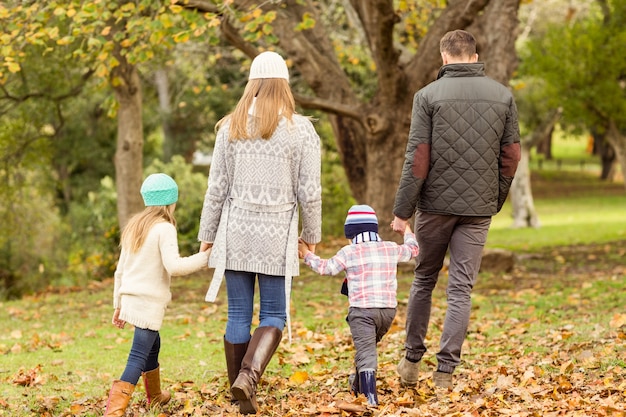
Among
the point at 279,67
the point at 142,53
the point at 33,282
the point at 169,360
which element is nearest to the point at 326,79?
the point at 142,53

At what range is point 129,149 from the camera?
14.6 meters

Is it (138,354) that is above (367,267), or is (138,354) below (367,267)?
below

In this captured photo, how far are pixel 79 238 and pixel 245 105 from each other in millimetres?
17554

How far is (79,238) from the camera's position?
21578mm

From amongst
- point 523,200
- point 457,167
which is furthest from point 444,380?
point 523,200

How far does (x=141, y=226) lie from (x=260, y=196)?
0.74m

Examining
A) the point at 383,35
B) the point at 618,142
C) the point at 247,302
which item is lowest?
the point at 247,302

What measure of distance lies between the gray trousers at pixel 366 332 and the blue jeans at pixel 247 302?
459 millimetres

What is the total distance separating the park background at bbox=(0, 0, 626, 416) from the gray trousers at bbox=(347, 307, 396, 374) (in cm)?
27

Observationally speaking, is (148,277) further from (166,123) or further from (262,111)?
(166,123)

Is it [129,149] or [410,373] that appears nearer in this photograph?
[410,373]

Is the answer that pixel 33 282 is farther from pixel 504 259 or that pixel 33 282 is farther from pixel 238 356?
pixel 238 356

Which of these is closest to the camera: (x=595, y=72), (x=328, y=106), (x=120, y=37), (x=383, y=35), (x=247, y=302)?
(x=247, y=302)

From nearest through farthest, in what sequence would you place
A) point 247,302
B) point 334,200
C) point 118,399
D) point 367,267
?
point 118,399, point 367,267, point 247,302, point 334,200
